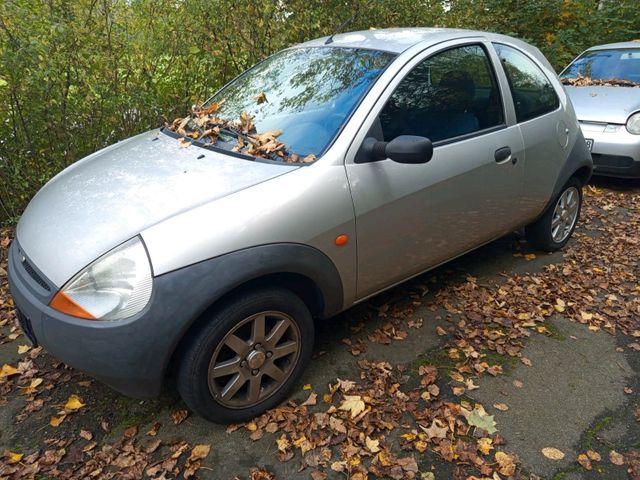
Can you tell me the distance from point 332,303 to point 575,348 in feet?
5.52

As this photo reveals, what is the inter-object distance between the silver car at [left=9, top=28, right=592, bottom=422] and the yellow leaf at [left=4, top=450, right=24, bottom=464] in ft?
1.87

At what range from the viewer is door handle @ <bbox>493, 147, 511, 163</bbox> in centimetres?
323

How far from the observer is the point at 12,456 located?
2.31 m

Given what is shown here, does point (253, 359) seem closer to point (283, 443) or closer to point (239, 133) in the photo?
point (283, 443)

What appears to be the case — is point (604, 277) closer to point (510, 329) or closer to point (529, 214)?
point (529, 214)

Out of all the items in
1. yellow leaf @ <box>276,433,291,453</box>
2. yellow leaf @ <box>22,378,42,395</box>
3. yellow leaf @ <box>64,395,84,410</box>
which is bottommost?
yellow leaf @ <box>276,433,291,453</box>

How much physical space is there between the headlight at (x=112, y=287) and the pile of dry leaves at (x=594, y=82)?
22.2 ft

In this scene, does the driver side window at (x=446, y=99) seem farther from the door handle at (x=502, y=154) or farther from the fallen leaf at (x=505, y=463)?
the fallen leaf at (x=505, y=463)

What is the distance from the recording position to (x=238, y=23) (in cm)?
541

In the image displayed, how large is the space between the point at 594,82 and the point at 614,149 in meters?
1.56

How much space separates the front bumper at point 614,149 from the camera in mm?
5613

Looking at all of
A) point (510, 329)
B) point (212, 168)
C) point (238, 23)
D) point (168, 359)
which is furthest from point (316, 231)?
point (238, 23)

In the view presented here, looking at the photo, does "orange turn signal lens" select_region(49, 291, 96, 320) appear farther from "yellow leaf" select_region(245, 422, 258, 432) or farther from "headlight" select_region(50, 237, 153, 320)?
"yellow leaf" select_region(245, 422, 258, 432)

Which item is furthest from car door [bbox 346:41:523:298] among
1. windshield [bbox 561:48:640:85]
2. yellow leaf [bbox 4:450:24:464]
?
windshield [bbox 561:48:640:85]
